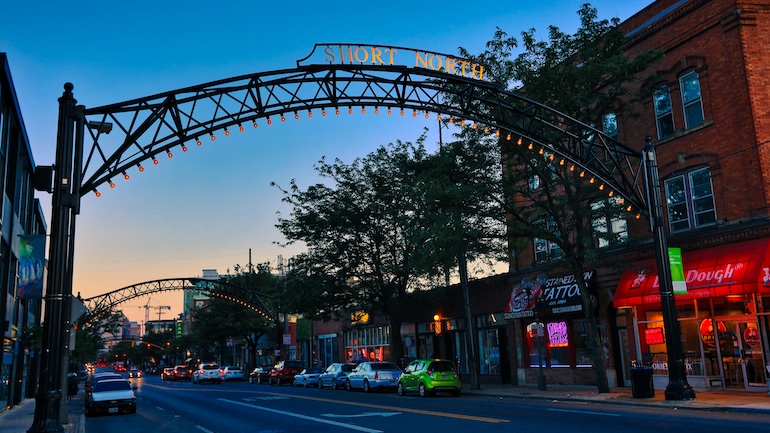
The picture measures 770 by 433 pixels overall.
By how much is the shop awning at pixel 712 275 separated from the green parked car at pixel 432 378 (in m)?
6.91

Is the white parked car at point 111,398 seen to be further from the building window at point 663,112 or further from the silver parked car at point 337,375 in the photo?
the building window at point 663,112

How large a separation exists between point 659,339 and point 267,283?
4942cm

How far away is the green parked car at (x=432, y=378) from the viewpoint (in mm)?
25828

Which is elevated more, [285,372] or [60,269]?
[60,269]

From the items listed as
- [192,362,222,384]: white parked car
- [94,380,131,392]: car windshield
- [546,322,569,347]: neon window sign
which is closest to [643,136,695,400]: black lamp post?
[546,322,569,347]: neon window sign

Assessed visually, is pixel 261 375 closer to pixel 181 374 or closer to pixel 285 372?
pixel 285 372

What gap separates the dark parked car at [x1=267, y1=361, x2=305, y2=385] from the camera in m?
47.2

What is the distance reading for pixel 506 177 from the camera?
24438 mm

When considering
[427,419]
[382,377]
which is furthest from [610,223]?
[427,419]

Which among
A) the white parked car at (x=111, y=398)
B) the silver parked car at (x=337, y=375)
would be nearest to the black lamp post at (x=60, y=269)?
the white parked car at (x=111, y=398)

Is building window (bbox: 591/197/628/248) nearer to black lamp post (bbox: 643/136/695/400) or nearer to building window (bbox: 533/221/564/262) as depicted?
black lamp post (bbox: 643/136/695/400)

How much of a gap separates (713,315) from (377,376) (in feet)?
50.9

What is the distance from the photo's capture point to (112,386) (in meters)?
23.8

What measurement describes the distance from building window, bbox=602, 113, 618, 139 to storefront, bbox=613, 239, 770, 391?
213 inches
